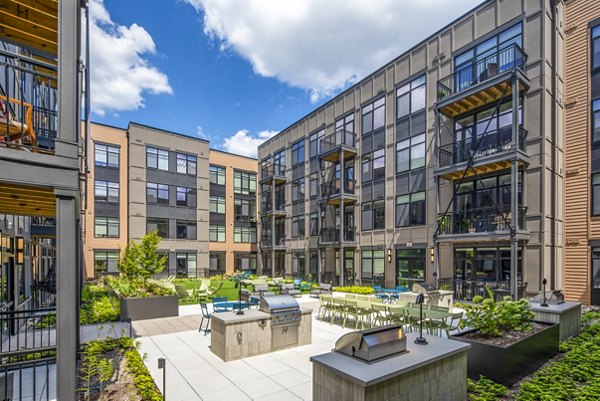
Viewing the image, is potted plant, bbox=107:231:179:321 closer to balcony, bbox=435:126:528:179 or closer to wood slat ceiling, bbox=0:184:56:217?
wood slat ceiling, bbox=0:184:56:217

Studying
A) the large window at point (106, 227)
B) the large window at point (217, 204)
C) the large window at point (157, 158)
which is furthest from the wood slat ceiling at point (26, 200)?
the large window at point (217, 204)

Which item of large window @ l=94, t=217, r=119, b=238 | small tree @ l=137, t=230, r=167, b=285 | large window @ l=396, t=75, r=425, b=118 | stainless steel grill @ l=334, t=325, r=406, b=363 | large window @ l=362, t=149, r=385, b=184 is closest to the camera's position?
stainless steel grill @ l=334, t=325, r=406, b=363

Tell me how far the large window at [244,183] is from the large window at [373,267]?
18701 millimetres

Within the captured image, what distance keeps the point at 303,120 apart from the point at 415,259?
51.3ft

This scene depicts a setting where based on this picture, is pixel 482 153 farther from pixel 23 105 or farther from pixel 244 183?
pixel 244 183

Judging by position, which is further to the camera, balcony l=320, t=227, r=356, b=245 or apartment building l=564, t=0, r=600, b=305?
balcony l=320, t=227, r=356, b=245

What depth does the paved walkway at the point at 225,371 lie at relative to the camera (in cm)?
594

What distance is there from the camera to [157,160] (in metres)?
30.6

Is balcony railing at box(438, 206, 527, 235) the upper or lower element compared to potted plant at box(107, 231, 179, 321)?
upper

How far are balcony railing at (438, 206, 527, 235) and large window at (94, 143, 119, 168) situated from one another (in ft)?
86.6

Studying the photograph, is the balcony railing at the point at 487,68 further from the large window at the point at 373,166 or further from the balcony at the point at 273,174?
the balcony at the point at 273,174

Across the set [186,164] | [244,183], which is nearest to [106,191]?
[186,164]

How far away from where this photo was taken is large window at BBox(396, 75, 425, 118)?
1912 centimetres

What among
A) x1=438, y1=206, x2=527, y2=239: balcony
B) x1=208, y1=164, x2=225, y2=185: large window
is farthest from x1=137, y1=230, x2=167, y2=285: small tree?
x1=208, y1=164, x2=225, y2=185: large window
